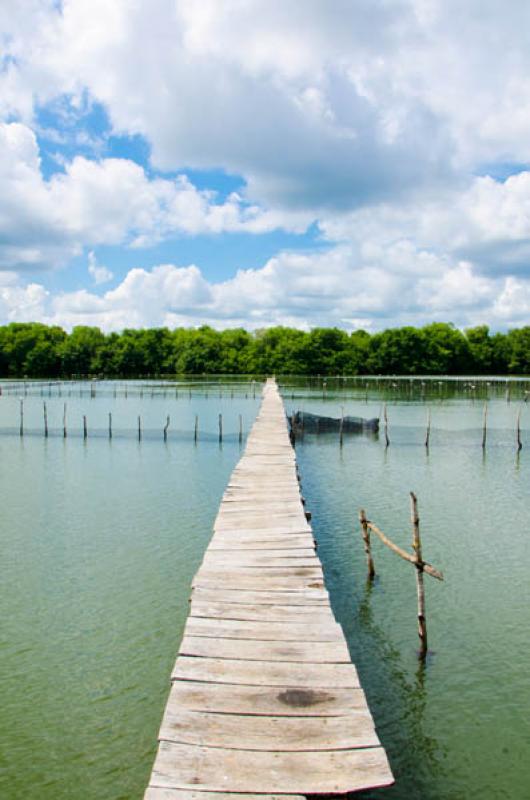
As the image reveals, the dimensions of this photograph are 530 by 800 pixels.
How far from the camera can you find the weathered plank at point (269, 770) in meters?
4.35

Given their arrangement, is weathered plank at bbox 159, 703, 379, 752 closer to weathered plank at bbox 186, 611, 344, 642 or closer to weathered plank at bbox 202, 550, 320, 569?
weathered plank at bbox 186, 611, 344, 642

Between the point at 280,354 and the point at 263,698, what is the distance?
147 metres

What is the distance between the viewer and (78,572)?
42.5 ft

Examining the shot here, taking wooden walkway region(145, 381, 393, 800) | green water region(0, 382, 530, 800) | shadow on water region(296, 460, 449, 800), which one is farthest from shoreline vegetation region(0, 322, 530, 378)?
wooden walkway region(145, 381, 393, 800)

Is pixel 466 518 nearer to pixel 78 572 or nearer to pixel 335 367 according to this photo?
pixel 78 572

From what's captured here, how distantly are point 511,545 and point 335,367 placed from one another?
5198 inches

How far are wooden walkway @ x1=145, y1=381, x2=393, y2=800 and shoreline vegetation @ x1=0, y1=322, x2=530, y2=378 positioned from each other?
139 metres

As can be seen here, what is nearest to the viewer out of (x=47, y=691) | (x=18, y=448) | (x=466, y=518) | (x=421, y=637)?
(x=47, y=691)

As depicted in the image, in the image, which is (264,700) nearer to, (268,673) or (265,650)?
(268,673)

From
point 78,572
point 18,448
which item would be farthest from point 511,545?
point 18,448

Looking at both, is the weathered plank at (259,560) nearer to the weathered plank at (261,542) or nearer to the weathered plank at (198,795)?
the weathered plank at (261,542)

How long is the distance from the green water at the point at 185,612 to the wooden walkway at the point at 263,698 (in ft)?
5.71

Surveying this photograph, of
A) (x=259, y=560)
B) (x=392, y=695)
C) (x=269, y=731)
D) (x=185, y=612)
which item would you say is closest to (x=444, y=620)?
(x=392, y=695)

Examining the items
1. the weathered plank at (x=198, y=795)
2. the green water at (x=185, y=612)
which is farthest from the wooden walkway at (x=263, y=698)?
the green water at (x=185, y=612)
